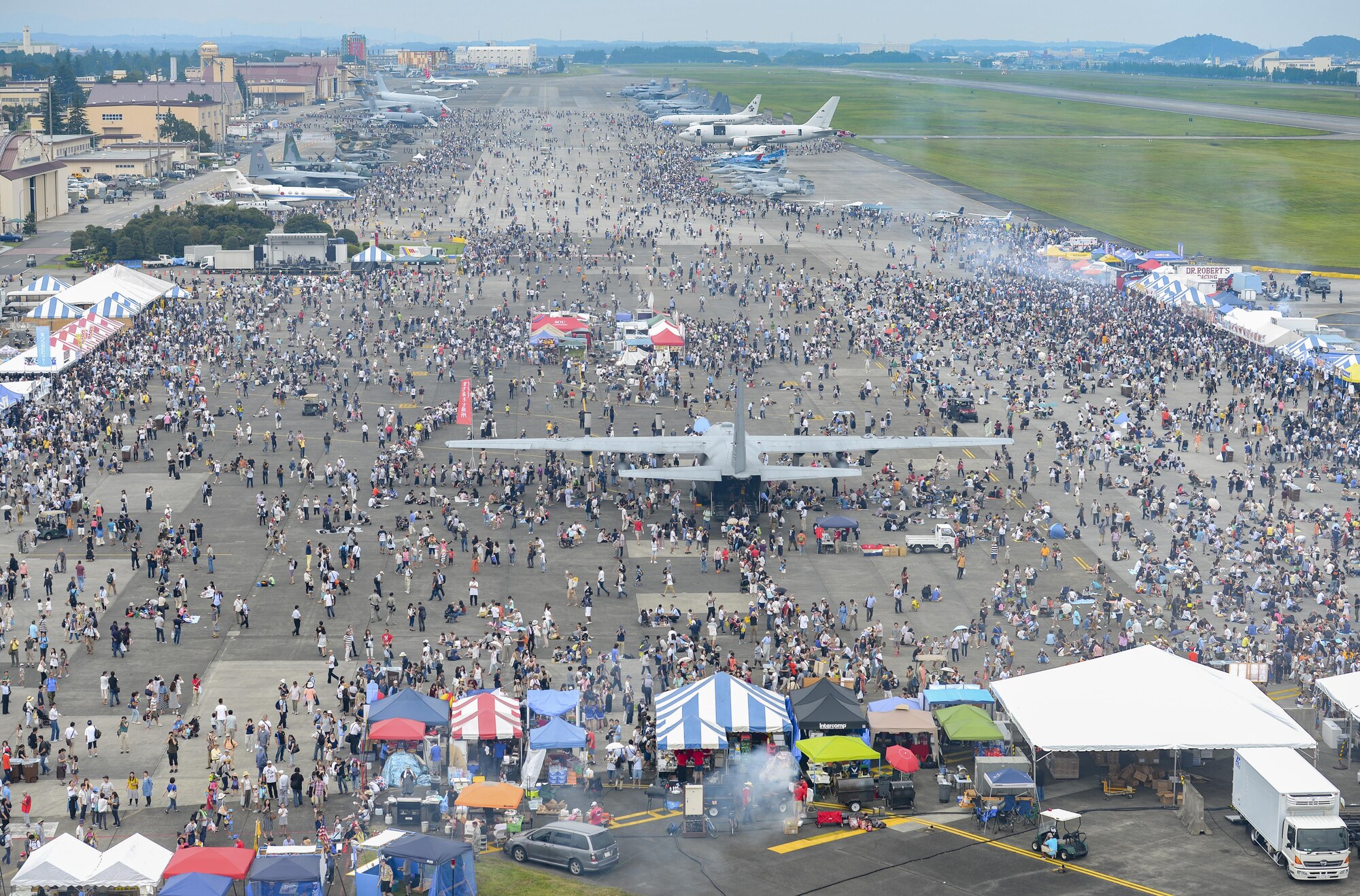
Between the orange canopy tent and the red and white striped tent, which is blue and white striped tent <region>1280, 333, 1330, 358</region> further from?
the orange canopy tent

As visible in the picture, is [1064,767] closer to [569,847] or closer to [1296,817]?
[1296,817]

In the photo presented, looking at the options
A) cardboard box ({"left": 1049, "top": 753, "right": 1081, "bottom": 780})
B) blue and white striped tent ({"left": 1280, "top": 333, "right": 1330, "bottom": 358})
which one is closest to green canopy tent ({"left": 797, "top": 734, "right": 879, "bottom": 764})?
A: cardboard box ({"left": 1049, "top": 753, "right": 1081, "bottom": 780})

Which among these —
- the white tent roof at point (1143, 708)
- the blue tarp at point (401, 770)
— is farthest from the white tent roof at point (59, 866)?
the white tent roof at point (1143, 708)

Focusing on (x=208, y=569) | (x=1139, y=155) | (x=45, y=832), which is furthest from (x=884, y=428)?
(x=1139, y=155)

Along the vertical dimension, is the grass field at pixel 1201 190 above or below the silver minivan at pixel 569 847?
above

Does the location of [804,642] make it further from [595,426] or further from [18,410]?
[18,410]

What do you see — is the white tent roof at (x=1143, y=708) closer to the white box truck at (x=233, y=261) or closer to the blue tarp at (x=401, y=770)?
the blue tarp at (x=401, y=770)

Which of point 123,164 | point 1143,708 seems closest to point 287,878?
point 1143,708
